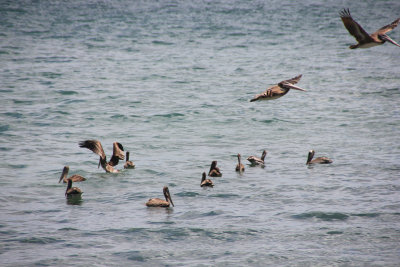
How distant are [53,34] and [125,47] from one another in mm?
7133

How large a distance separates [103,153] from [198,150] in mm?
3497

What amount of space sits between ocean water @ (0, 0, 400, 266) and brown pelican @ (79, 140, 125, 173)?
27cm

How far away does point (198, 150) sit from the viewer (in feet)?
57.5

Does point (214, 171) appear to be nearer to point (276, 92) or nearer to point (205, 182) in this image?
point (205, 182)

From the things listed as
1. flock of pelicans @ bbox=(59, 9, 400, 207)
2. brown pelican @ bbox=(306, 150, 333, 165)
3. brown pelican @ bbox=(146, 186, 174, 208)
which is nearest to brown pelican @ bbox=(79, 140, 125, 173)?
flock of pelicans @ bbox=(59, 9, 400, 207)

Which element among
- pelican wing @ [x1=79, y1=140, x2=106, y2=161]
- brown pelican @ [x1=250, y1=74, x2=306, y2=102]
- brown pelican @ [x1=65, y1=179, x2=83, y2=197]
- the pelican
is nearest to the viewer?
brown pelican @ [x1=250, y1=74, x2=306, y2=102]

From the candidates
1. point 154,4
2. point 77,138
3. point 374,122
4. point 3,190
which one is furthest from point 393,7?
point 3,190

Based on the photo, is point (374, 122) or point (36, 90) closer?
point (374, 122)

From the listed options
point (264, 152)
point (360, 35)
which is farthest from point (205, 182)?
point (360, 35)

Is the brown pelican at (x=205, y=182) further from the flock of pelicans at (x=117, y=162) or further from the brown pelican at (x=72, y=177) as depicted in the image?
the brown pelican at (x=72, y=177)

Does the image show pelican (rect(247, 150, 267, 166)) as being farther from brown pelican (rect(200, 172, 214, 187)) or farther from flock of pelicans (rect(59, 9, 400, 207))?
brown pelican (rect(200, 172, 214, 187))

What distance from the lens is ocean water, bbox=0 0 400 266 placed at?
35.8 feet

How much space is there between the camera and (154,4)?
226ft

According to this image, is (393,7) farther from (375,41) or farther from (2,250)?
(2,250)
